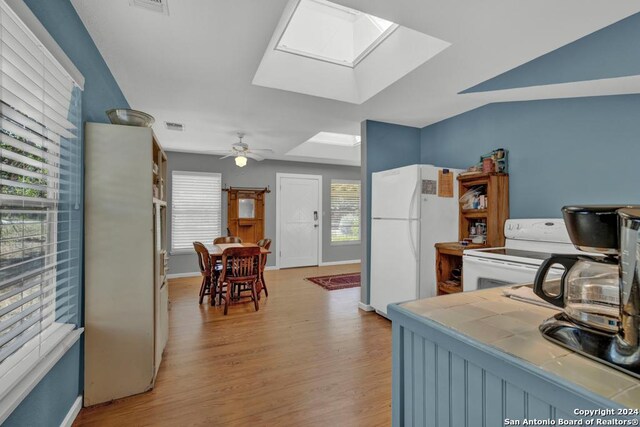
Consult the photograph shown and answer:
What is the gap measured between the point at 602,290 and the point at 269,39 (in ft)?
7.10

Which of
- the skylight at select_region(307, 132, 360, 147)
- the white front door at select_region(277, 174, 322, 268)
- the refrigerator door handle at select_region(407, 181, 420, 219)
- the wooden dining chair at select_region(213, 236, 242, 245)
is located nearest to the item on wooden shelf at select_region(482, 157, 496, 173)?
the refrigerator door handle at select_region(407, 181, 420, 219)

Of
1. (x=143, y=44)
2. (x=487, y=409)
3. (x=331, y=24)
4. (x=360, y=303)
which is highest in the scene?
(x=331, y=24)

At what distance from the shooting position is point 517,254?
2340 mm

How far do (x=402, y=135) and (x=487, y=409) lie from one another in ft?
12.0

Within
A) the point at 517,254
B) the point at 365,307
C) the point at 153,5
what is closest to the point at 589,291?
the point at 517,254

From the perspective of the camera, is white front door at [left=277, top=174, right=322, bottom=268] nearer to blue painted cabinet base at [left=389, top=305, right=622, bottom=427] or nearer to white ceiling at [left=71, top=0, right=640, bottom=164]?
white ceiling at [left=71, top=0, right=640, bottom=164]

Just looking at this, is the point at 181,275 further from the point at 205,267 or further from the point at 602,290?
the point at 602,290

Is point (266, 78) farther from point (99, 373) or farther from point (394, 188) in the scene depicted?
point (99, 373)

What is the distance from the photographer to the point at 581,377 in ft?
1.79

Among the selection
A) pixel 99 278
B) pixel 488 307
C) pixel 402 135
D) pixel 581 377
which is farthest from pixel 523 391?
pixel 402 135

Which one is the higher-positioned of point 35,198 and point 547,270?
point 35,198

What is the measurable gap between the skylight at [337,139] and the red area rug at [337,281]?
2.53 meters

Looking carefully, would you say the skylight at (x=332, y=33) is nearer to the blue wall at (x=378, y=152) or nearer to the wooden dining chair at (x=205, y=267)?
the blue wall at (x=378, y=152)

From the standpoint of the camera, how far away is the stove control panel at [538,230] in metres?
2.38
